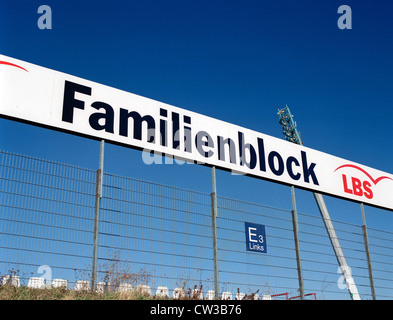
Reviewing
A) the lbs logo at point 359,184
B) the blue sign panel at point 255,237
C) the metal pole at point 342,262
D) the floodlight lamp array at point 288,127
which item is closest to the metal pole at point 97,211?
the blue sign panel at point 255,237

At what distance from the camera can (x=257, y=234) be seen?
38.8 ft

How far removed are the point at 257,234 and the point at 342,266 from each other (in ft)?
10.2

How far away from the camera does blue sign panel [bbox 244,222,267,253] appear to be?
1156cm

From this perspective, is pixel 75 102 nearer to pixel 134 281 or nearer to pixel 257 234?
pixel 134 281

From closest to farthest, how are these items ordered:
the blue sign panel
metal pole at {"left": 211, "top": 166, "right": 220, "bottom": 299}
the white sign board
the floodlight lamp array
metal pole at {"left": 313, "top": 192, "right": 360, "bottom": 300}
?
1. the white sign board
2. metal pole at {"left": 211, "top": 166, "right": 220, "bottom": 299}
3. the blue sign panel
4. metal pole at {"left": 313, "top": 192, "right": 360, "bottom": 300}
5. the floodlight lamp array

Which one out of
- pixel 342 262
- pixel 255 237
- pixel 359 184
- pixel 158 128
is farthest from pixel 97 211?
pixel 359 184

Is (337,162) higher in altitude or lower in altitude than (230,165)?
higher

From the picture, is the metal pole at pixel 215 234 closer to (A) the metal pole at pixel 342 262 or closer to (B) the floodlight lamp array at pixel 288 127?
(A) the metal pole at pixel 342 262

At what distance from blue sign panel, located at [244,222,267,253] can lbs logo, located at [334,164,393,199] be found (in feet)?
16.4

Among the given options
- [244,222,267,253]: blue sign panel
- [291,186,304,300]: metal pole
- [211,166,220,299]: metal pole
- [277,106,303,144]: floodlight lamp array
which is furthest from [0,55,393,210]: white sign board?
[277,106,303,144]: floodlight lamp array

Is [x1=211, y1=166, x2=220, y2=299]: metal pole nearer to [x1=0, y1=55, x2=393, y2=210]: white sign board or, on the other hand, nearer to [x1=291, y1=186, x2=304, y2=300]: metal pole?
[x1=0, y1=55, x2=393, y2=210]: white sign board

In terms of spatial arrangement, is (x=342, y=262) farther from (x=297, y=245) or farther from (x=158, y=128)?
(x=158, y=128)
